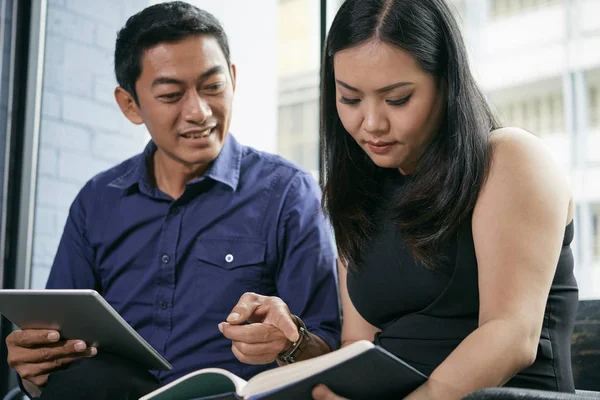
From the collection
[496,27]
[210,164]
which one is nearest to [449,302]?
[210,164]

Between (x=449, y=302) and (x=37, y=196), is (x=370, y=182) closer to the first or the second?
(x=449, y=302)

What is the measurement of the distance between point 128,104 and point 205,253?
47 cm

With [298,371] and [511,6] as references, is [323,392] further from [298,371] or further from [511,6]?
[511,6]

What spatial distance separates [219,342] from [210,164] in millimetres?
405

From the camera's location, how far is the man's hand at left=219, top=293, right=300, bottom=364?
1235 mm

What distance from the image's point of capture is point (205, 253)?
65.2 inches

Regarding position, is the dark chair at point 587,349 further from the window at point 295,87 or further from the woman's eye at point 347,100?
the window at point 295,87

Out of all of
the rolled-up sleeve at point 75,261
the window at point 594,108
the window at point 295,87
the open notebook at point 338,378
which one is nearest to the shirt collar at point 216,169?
the rolled-up sleeve at point 75,261

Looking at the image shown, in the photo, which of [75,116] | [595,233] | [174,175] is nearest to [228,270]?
[174,175]

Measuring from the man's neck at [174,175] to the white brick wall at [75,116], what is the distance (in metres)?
0.70

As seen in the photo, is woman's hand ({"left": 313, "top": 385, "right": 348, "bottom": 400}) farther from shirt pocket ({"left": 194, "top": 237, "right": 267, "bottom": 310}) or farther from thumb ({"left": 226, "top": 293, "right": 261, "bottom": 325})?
shirt pocket ({"left": 194, "top": 237, "right": 267, "bottom": 310})

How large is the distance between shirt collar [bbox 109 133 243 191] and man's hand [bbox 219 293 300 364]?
483mm

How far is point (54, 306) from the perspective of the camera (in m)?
1.29

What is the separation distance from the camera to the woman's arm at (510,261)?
3.20 feet
